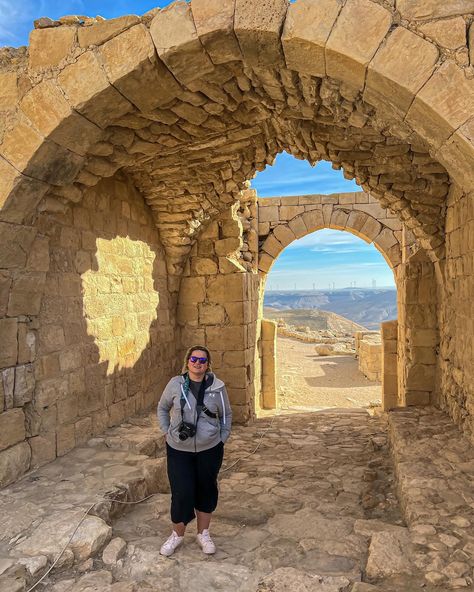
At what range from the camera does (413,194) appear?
4953 millimetres

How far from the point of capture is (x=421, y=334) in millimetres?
6043

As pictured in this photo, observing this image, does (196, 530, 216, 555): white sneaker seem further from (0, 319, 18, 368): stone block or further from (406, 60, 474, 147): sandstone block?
(406, 60, 474, 147): sandstone block

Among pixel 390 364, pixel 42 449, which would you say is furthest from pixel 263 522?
pixel 390 364

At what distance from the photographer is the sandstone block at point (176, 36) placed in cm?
271

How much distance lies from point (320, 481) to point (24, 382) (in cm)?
288

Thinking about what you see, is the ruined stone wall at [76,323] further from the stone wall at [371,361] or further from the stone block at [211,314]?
the stone wall at [371,361]

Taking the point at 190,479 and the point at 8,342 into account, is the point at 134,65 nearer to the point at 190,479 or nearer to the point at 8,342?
the point at 8,342

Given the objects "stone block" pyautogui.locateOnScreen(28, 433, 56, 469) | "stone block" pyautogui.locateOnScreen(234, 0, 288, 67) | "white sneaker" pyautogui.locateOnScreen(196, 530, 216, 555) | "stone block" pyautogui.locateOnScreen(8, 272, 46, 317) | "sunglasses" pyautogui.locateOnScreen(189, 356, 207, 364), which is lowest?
"white sneaker" pyautogui.locateOnScreen(196, 530, 216, 555)

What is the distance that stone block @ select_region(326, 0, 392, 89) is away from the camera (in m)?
2.41

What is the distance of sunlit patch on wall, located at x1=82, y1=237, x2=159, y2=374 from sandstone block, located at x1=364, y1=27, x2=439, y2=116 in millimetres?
3176

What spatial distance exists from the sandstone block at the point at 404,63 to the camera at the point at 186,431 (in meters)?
2.24

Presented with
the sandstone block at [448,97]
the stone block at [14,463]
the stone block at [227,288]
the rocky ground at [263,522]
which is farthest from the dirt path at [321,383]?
the sandstone block at [448,97]

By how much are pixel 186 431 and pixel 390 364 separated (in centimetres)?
638

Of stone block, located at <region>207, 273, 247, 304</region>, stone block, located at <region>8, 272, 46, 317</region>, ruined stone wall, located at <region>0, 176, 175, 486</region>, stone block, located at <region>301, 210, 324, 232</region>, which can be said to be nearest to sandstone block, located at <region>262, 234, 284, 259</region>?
stone block, located at <region>301, 210, 324, 232</region>
